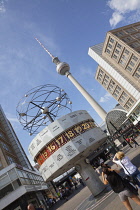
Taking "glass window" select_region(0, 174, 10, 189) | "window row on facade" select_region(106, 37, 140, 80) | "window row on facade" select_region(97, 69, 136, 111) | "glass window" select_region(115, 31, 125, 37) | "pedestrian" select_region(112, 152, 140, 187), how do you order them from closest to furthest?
"pedestrian" select_region(112, 152, 140, 187)
"glass window" select_region(0, 174, 10, 189)
"window row on facade" select_region(106, 37, 140, 80)
"glass window" select_region(115, 31, 125, 37)
"window row on facade" select_region(97, 69, 136, 111)

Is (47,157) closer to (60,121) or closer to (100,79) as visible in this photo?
(60,121)

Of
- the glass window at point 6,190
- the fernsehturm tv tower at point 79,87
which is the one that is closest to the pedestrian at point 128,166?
the glass window at point 6,190

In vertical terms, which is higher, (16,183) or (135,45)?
(135,45)

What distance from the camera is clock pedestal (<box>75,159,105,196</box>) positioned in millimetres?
12031

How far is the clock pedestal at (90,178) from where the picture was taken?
12.0 m

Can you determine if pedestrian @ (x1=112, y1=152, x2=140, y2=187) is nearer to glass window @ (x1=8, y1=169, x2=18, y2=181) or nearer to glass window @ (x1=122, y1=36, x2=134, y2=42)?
glass window @ (x1=8, y1=169, x2=18, y2=181)

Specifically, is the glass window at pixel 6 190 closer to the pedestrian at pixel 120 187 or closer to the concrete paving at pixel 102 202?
the concrete paving at pixel 102 202

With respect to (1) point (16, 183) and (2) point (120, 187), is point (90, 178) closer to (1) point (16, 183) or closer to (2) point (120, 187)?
(2) point (120, 187)

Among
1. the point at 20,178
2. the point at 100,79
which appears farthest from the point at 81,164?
the point at 100,79

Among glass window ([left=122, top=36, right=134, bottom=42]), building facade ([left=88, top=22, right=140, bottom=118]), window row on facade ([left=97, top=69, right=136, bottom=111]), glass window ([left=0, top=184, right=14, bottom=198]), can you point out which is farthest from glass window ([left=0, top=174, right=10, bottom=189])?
window row on facade ([left=97, top=69, right=136, bottom=111])

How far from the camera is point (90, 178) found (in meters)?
12.5

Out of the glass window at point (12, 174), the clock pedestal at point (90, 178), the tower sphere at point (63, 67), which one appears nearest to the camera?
the clock pedestal at point (90, 178)

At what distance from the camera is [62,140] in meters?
11.8

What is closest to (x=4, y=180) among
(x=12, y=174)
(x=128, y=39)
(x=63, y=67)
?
(x=12, y=174)
